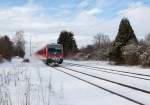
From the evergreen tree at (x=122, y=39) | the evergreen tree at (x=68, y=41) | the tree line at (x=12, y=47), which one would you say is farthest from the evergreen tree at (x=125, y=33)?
the evergreen tree at (x=68, y=41)

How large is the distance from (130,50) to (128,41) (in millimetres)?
4950

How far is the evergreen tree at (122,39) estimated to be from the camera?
4631 cm

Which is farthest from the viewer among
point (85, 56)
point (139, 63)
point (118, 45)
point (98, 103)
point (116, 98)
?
point (85, 56)

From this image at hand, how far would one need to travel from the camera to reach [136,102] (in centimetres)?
1232

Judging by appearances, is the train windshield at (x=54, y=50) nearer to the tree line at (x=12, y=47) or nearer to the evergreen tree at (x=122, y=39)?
the evergreen tree at (x=122, y=39)

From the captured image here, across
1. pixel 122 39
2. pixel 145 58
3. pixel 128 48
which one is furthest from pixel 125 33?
pixel 145 58

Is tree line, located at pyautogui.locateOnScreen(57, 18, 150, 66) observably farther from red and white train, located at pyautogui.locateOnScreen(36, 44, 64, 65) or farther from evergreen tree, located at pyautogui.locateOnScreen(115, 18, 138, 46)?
red and white train, located at pyautogui.locateOnScreen(36, 44, 64, 65)

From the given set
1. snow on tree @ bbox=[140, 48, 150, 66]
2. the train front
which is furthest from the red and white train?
snow on tree @ bbox=[140, 48, 150, 66]

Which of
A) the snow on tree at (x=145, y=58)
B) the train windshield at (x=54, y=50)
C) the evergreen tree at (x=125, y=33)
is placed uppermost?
the evergreen tree at (x=125, y=33)

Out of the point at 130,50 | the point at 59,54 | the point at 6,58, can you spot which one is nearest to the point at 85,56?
the point at 6,58

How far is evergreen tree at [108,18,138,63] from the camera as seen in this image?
4631 centimetres

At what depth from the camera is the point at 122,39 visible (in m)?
46.8

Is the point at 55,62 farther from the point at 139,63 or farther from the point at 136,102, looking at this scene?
the point at 136,102

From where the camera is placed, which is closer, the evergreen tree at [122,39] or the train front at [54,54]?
the evergreen tree at [122,39]
